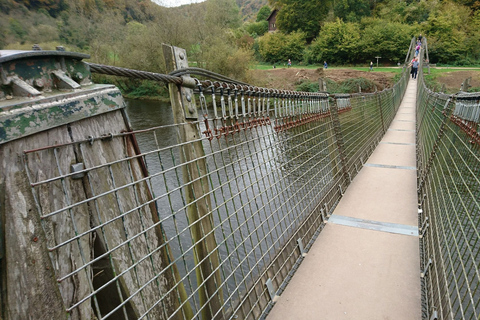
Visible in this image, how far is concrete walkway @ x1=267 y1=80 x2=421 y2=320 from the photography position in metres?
1.87

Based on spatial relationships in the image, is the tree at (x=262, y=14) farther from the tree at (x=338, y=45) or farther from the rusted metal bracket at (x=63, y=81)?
the rusted metal bracket at (x=63, y=81)

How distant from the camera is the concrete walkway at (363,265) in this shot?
1.87 meters

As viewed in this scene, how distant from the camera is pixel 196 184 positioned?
5.20ft

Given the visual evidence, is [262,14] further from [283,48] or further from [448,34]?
[448,34]

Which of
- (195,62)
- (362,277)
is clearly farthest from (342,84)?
(362,277)

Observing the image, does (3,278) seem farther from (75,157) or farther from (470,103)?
(470,103)

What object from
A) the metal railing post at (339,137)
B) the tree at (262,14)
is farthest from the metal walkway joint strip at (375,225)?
the tree at (262,14)

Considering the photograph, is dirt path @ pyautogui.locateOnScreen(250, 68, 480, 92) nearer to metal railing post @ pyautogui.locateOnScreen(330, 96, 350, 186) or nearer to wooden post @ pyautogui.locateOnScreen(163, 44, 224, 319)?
metal railing post @ pyautogui.locateOnScreen(330, 96, 350, 186)

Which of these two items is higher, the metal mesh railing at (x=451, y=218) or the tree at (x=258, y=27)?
the tree at (x=258, y=27)

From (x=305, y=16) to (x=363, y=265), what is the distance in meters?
51.0

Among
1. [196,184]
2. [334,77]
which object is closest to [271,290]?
[196,184]

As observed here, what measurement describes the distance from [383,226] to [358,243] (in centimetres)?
44

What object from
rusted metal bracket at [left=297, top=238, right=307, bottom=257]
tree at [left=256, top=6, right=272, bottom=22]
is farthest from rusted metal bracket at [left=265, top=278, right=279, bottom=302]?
tree at [left=256, top=6, right=272, bottom=22]

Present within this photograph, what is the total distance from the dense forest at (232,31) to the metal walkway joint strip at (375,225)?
857 inches
